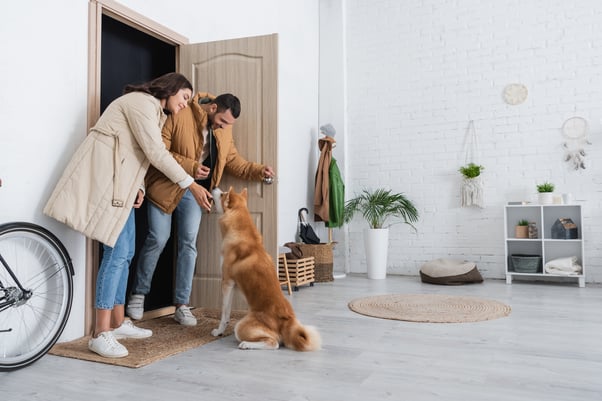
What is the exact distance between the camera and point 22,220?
7.36ft

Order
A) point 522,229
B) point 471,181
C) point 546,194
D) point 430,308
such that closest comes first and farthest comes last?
point 430,308, point 546,194, point 522,229, point 471,181

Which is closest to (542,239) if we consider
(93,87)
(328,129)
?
(328,129)

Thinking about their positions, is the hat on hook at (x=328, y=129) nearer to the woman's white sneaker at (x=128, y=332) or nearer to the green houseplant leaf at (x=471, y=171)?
the green houseplant leaf at (x=471, y=171)

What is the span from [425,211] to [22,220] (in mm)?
4017

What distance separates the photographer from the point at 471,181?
5055mm

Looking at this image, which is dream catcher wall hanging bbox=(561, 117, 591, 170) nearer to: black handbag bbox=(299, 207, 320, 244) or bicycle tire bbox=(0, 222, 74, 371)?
black handbag bbox=(299, 207, 320, 244)

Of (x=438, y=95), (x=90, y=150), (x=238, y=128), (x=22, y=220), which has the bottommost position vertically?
(x=22, y=220)

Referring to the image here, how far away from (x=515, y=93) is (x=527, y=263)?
1689 mm

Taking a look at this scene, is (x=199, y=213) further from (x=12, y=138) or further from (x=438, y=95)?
(x=438, y=95)

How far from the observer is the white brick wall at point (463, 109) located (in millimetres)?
4797

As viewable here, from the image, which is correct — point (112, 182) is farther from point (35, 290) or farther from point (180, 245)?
point (180, 245)

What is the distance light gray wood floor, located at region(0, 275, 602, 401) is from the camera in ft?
5.87

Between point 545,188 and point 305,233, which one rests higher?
point 545,188

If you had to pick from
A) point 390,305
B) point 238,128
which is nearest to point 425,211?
point 390,305
